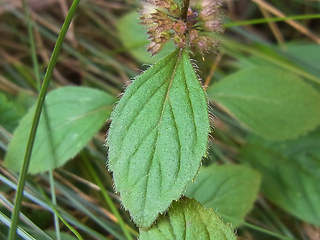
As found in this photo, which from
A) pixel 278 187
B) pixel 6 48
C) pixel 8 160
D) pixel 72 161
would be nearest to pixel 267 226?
pixel 278 187

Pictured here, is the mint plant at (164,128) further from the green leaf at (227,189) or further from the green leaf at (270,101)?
the green leaf at (270,101)

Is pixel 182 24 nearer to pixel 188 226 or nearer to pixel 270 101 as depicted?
pixel 188 226

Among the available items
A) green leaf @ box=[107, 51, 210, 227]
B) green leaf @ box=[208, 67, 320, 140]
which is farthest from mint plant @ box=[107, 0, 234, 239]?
green leaf @ box=[208, 67, 320, 140]

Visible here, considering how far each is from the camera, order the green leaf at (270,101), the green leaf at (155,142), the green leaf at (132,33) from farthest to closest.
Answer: the green leaf at (132,33)
the green leaf at (270,101)
the green leaf at (155,142)

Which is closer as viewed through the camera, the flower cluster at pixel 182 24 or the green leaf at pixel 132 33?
the flower cluster at pixel 182 24

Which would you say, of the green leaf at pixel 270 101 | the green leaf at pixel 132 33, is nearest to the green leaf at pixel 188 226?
the green leaf at pixel 270 101

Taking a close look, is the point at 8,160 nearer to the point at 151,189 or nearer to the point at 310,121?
the point at 151,189

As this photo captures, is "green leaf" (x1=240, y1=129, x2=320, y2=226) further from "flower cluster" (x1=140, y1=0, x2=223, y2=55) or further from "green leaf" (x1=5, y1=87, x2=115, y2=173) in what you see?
"flower cluster" (x1=140, y1=0, x2=223, y2=55)
